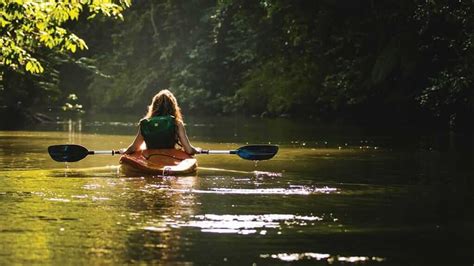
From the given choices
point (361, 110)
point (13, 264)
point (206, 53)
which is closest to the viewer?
point (13, 264)

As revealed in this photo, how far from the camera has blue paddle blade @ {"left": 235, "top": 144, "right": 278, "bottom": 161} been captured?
18188 millimetres

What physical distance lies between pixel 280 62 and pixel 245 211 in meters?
38.4

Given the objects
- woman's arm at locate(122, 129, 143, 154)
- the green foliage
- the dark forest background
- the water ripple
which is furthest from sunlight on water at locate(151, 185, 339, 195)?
the dark forest background

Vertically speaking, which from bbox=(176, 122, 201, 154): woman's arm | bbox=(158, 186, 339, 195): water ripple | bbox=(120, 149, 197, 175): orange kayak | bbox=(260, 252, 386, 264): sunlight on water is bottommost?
bbox=(260, 252, 386, 264): sunlight on water

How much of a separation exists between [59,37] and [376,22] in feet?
54.4

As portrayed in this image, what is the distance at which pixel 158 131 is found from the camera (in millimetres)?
17734

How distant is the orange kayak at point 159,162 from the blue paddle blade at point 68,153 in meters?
1.18

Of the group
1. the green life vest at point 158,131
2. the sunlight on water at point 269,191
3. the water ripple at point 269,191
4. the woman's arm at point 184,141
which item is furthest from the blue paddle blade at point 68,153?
the water ripple at point 269,191

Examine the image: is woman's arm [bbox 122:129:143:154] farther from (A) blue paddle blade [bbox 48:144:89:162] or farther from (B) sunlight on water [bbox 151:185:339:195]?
(B) sunlight on water [bbox 151:185:339:195]

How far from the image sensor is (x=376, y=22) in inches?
1359

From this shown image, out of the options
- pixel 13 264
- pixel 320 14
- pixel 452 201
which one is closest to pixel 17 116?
pixel 320 14

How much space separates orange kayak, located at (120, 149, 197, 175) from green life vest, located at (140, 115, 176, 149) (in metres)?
0.21

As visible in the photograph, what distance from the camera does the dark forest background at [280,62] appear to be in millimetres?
31469

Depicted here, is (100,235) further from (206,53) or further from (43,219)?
(206,53)
